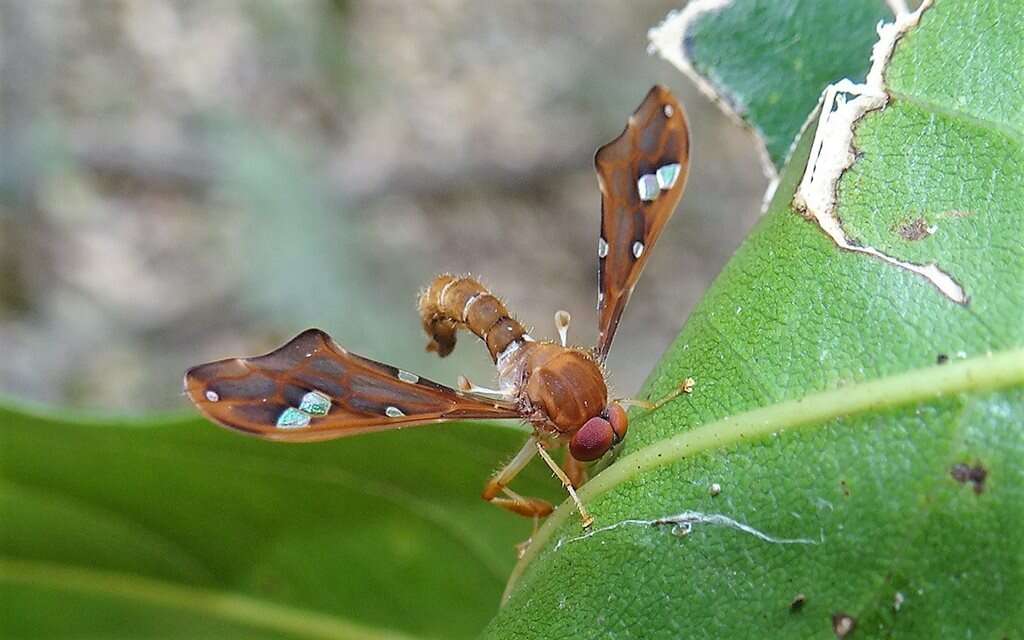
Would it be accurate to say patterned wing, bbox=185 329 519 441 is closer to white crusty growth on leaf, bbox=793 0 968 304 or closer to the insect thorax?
the insect thorax

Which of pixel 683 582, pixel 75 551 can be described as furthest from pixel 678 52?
pixel 75 551

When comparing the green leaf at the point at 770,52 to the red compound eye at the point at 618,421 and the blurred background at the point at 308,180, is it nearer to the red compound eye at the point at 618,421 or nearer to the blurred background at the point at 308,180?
the red compound eye at the point at 618,421

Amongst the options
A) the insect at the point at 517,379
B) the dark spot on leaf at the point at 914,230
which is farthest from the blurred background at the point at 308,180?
the dark spot on leaf at the point at 914,230

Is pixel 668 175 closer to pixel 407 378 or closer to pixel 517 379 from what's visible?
pixel 517 379

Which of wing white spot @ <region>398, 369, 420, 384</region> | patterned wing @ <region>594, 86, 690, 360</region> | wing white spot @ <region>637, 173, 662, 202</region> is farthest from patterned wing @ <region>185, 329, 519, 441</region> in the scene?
wing white spot @ <region>637, 173, 662, 202</region>

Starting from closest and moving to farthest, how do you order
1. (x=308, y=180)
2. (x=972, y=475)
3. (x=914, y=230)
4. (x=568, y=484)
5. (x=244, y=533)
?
(x=972, y=475) → (x=914, y=230) → (x=568, y=484) → (x=244, y=533) → (x=308, y=180)

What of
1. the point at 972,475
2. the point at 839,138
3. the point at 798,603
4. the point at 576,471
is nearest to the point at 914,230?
the point at 839,138
